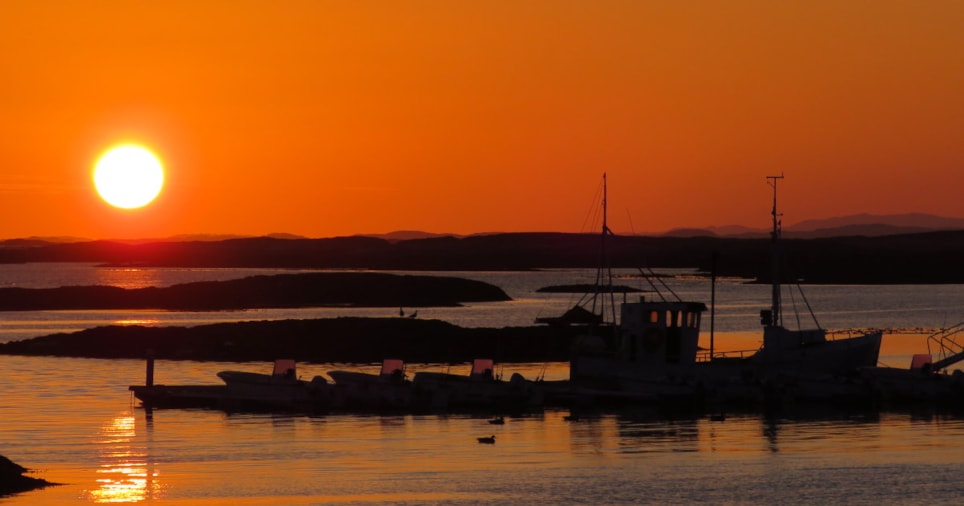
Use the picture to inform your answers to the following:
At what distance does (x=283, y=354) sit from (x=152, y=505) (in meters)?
51.7

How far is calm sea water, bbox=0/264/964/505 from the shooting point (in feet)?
127

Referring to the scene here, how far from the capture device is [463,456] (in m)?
45.8

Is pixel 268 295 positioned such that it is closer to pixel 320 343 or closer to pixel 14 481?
pixel 320 343

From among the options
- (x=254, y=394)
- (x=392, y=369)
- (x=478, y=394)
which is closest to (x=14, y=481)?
(x=254, y=394)

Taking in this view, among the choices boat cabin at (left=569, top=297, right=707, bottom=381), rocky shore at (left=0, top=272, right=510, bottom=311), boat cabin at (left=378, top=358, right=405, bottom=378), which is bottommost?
boat cabin at (left=378, top=358, right=405, bottom=378)

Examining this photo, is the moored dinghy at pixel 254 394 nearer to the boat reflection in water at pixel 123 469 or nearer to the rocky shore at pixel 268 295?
the boat reflection in water at pixel 123 469

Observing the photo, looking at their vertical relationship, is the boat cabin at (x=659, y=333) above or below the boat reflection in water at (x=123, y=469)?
above

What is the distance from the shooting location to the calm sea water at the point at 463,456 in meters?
38.6

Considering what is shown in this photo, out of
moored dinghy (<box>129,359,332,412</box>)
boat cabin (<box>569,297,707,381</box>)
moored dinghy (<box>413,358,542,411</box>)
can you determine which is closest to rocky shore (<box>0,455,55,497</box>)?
moored dinghy (<box>129,359,332,412</box>)

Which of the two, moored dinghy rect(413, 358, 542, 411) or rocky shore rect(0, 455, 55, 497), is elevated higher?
moored dinghy rect(413, 358, 542, 411)

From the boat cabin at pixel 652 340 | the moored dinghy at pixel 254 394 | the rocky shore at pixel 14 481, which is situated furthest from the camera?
the boat cabin at pixel 652 340

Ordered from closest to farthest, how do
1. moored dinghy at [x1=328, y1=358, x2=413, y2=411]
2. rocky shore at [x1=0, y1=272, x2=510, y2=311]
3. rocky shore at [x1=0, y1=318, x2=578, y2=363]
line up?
moored dinghy at [x1=328, y1=358, x2=413, y2=411], rocky shore at [x1=0, y1=318, x2=578, y2=363], rocky shore at [x1=0, y1=272, x2=510, y2=311]

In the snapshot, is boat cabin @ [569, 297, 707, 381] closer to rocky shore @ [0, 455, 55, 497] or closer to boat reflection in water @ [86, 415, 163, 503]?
boat reflection in water @ [86, 415, 163, 503]

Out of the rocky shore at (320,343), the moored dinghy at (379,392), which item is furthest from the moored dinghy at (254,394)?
the rocky shore at (320,343)
